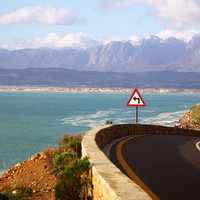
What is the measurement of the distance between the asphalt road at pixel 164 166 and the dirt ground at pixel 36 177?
1.83 m

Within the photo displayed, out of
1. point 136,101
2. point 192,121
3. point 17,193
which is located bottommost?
point 192,121

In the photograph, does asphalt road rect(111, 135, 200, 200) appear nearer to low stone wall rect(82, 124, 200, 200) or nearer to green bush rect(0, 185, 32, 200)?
low stone wall rect(82, 124, 200, 200)

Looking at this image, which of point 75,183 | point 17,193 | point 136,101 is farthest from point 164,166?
point 136,101

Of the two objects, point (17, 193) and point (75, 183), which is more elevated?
point (75, 183)

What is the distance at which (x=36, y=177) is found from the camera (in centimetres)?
1513

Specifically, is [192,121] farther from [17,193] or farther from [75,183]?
[75,183]

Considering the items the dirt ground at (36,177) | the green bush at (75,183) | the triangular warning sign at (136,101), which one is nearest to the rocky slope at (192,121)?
the triangular warning sign at (136,101)

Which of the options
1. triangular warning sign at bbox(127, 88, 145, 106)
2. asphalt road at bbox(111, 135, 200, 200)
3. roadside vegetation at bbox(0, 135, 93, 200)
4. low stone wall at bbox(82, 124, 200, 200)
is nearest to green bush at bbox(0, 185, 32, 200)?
roadside vegetation at bbox(0, 135, 93, 200)

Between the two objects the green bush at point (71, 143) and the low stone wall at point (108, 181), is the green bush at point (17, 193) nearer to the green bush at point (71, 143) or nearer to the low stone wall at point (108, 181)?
the low stone wall at point (108, 181)

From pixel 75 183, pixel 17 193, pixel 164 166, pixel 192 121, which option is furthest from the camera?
pixel 192 121

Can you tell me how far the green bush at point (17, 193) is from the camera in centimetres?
1164

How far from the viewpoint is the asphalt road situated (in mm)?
9633

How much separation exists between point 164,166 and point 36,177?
13.3ft

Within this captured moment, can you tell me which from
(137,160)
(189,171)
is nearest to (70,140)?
(137,160)
